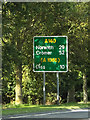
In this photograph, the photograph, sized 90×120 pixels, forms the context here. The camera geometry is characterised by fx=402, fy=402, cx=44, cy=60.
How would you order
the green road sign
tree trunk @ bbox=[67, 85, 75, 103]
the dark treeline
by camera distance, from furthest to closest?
1. tree trunk @ bbox=[67, 85, 75, 103]
2. the dark treeline
3. the green road sign

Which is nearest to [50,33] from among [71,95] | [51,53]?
[51,53]

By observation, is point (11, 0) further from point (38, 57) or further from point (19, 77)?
point (19, 77)

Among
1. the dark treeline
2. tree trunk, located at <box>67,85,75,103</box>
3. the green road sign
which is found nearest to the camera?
the green road sign

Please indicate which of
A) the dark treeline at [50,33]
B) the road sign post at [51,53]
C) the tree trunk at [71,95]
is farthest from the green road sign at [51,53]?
the tree trunk at [71,95]

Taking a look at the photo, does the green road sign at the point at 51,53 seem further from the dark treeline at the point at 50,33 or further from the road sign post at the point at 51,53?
the dark treeline at the point at 50,33

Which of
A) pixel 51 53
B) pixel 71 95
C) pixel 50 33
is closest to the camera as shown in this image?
pixel 51 53

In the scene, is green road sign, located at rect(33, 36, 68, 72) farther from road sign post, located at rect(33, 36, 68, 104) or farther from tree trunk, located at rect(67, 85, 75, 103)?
tree trunk, located at rect(67, 85, 75, 103)

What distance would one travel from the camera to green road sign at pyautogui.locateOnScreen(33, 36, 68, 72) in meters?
28.4

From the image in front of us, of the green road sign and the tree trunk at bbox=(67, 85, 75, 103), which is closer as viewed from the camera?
the green road sign

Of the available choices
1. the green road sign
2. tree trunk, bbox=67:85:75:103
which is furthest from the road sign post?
tree trunk, bbox=67:85:75:103

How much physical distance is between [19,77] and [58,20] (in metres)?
5.91

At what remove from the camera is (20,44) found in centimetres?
3369

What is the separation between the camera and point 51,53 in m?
28.4

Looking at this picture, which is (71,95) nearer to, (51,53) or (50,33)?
(50,33)
